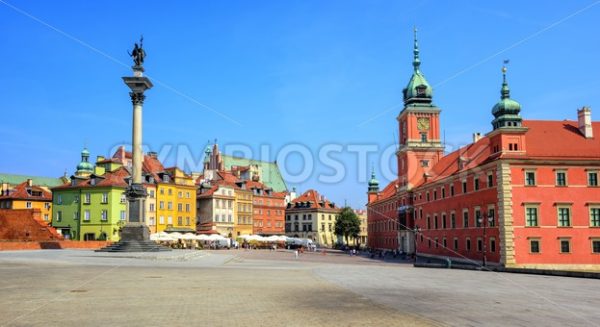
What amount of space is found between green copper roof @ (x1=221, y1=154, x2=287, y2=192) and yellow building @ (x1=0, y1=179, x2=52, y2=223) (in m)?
51.0

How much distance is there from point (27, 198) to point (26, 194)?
871 millimetres

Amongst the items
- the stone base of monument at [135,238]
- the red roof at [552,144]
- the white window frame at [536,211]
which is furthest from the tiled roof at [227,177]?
the white window frame at [536,211]

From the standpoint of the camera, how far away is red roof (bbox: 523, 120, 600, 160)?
1854 inches

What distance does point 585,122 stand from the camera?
166 feet

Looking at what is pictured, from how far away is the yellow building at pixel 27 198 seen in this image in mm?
88188

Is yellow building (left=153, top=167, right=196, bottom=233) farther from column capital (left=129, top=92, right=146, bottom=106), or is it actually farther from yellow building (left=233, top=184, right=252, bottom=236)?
column capital (left=129, top=92, right=146, bottom=106)

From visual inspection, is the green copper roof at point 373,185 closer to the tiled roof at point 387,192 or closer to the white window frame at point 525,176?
the tiled roof at point 387,192

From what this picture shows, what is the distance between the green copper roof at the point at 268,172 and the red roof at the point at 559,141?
93.8 metres

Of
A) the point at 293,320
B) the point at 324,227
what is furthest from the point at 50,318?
the point at 324,227

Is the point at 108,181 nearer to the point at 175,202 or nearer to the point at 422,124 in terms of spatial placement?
the point at 175,202

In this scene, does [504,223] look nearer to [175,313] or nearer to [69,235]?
[175,313]

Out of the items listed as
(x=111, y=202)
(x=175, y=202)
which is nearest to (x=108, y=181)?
(x=111, y=202)

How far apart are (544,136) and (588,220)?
8.64m

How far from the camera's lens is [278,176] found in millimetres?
146750
